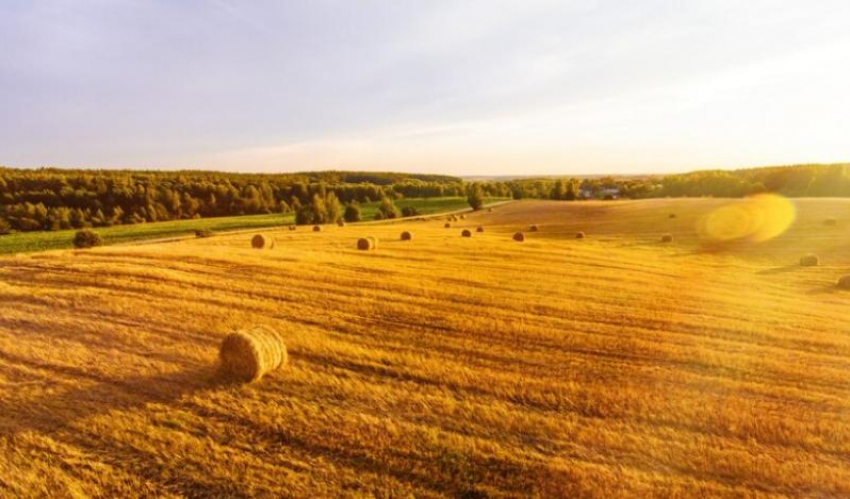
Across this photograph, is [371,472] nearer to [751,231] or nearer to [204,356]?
[204,356]

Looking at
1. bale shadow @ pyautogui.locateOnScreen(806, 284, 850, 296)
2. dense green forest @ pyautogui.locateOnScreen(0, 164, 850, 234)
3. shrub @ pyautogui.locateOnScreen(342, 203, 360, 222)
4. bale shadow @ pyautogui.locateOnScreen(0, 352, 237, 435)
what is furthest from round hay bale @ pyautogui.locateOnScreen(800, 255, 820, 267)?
shrub @ pyautogui.locateOnScreen(342, 203, 360, 222)

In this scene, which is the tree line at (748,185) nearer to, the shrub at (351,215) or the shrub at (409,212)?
the shrub at (409,212)

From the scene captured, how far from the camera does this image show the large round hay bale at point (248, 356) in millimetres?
9516

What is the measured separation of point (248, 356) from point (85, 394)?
3.08 m

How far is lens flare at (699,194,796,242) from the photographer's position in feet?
124

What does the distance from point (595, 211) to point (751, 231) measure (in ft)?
81.0

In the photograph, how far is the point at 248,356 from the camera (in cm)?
951

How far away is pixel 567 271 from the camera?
21.8 m

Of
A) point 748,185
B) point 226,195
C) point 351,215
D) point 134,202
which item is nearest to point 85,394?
point 351,215

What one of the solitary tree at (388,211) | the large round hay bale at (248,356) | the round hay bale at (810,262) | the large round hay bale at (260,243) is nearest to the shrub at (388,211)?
the solitary tree at (388,211)

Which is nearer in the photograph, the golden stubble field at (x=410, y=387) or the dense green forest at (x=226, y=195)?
the golden stubble field at (x=410, y=387)

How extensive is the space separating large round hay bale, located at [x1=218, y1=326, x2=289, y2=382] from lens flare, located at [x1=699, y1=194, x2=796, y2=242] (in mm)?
37782

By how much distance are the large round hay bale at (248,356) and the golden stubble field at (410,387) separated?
0.27 m

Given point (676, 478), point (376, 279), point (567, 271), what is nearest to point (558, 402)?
point (676, 478)
